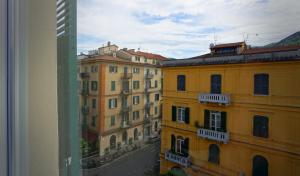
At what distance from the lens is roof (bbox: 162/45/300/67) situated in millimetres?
515

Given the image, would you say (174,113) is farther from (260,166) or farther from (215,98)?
(260,166)

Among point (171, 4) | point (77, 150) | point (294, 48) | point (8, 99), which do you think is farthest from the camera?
point (77, 150)

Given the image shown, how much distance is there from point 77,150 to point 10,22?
0.49m

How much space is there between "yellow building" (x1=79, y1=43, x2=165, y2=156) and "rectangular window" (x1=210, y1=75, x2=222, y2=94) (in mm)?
183

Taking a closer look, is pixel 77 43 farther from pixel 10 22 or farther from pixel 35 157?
pixel 35 157

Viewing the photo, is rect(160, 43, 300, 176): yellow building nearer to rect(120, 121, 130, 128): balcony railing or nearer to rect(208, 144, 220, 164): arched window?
rect(208, 144, 220, 164): arched window

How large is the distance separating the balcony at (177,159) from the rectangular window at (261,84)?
261 mm

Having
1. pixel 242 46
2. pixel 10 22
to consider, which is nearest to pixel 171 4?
pixel 242 46

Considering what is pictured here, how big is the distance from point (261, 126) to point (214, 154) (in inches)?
5.6

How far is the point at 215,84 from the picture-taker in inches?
24.4

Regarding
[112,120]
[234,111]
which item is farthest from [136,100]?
[234,111]

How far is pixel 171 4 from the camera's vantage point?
754 millimetres

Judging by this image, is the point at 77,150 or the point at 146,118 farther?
the point at 77,150

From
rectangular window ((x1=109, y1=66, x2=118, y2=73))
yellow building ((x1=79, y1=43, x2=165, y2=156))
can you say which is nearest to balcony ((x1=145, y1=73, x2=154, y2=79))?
yellow building ((x1=79, y1=43, x2=165, y2=156))
